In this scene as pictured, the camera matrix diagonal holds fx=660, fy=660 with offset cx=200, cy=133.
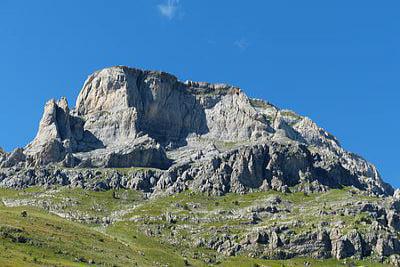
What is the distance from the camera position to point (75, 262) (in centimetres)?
19325

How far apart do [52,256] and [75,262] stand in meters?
7.47

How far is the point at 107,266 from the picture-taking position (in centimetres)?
19525

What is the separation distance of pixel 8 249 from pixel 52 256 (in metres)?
13.0

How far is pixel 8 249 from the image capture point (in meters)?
190

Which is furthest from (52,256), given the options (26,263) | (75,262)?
(26,263)

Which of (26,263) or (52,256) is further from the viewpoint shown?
(52,256)

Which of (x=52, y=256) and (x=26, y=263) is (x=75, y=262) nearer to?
(x=52, y=256)

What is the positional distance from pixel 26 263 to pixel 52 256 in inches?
908

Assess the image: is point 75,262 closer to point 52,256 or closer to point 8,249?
point 52,256

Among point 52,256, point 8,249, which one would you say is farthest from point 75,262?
point 8,249

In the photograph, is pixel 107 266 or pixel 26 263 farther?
pixel 107 266

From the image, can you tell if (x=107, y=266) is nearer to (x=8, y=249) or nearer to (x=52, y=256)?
(x=52, y=256)

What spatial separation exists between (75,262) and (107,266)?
31.0 ft

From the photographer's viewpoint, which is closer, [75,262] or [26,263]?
[26,263]
